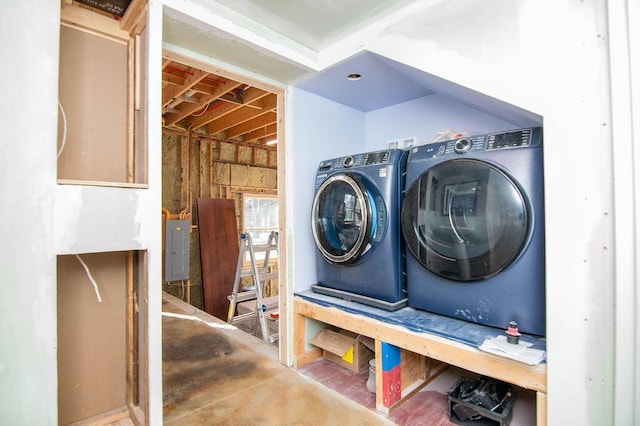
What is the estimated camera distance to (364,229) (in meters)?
1.98

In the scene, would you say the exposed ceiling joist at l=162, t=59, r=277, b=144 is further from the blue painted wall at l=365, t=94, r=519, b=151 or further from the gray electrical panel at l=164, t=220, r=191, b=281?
the gray electrical panel at l=164, t=220, r=191, b=281

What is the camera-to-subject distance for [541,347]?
1.38 m

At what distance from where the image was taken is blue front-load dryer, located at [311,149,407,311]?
6.38 feet

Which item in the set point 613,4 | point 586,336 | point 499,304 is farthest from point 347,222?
point 613,4

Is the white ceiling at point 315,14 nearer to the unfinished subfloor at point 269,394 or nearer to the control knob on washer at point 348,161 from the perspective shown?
the control knob on washer at point 348,161

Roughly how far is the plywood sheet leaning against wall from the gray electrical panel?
1.95 ft

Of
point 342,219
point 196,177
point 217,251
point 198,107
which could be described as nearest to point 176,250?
point 217,251

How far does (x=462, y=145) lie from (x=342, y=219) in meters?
0.87

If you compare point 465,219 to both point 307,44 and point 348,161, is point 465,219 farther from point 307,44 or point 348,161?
point 307,44

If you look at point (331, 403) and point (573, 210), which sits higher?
point (573, 210)

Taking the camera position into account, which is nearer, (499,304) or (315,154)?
(499,304)

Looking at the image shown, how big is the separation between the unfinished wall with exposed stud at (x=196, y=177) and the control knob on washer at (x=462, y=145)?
15.6 feet

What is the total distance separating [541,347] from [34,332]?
201 centimetres

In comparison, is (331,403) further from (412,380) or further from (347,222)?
(347,222)
